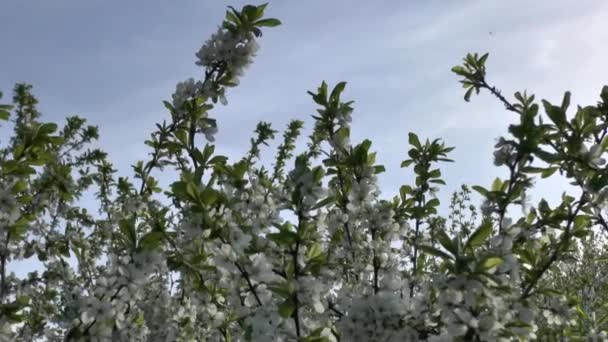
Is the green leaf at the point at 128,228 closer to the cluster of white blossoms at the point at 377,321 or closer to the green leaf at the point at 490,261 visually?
the cluster of white blossoms at the point at 377,321

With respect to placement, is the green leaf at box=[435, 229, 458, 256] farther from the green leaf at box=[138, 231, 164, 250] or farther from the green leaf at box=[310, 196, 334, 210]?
the green leaf at box=[138, 231, 164, 250]

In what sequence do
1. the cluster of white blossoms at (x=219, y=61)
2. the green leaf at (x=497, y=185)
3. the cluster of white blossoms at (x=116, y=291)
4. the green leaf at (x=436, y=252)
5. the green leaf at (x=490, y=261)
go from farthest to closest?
the cluster of white blossoms at (x=219, y=61), the green leaf at (x=497, y=185), the cluster of white blossoms at (x=116, y=291), the green leaf at (x=436, y=252), the green leaf at (x=490, y=261)

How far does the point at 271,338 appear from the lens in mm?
2254

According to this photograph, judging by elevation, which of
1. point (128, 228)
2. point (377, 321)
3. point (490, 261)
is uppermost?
point (128, 228)

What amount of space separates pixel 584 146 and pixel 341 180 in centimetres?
128

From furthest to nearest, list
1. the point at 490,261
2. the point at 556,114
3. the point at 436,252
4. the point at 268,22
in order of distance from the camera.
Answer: the point at 268,22 < the point at 556,114 < the point at 436,252 < the point at 490,261

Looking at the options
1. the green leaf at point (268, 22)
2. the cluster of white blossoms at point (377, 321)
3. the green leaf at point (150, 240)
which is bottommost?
the cluster of white blossoms at point (377, 321)

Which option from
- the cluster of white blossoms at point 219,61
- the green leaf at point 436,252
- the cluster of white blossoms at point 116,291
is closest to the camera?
the green leaf at point 436,252

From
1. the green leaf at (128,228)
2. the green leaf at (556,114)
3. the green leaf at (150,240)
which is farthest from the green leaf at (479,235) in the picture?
the green leaf at (128,228)

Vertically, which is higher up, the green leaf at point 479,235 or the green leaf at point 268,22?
the green leaf at point 268,22

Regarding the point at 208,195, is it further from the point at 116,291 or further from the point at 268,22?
the point at 268,22

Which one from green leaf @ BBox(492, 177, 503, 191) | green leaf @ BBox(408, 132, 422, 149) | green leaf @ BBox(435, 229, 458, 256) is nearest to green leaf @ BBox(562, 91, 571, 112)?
green leaf @ BBox(492, 177, 503, 191)

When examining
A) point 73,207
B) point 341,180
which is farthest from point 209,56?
point 73,207

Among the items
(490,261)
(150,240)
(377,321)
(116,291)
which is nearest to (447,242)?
(490,261)
